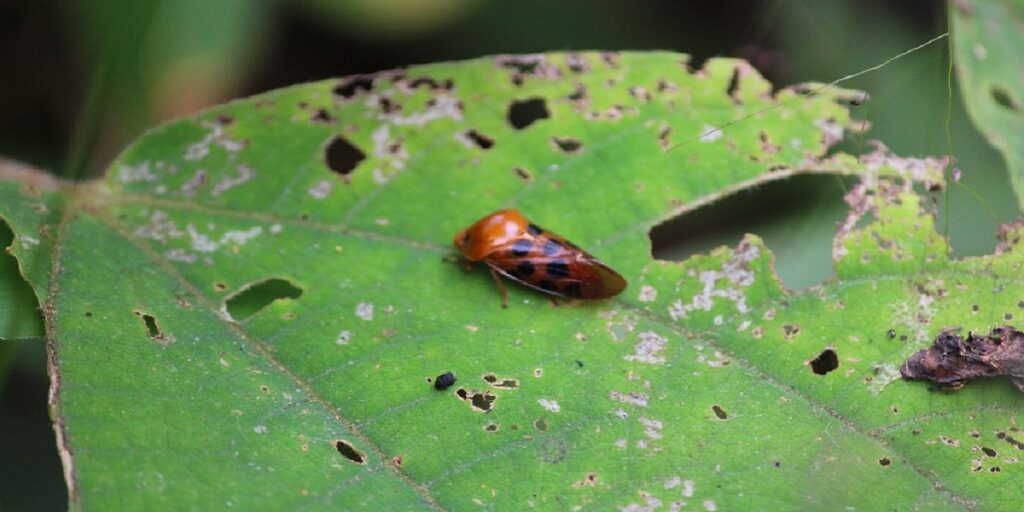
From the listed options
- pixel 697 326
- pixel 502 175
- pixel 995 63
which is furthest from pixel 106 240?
pixel 995 63

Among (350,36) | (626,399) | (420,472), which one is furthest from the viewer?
(350,36)

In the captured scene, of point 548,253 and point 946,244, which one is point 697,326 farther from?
point 946,244

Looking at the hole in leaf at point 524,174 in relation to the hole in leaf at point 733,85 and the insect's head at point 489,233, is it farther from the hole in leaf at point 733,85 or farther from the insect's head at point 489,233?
the hole in leaf at point 733,85

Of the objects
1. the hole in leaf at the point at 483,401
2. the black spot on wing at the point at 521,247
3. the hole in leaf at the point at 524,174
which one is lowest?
the hole in leaf at the point at 483,401

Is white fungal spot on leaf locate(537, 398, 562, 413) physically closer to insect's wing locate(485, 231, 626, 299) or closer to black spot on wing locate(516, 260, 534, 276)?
insect's wing locate(485, 231, 626, 299)

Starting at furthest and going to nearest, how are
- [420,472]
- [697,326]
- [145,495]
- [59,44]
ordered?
[59,44] → [697,326] → [420,472] → [145,495]

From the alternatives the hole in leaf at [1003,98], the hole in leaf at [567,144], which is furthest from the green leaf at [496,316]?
the hole in leaf at [1003,98]
